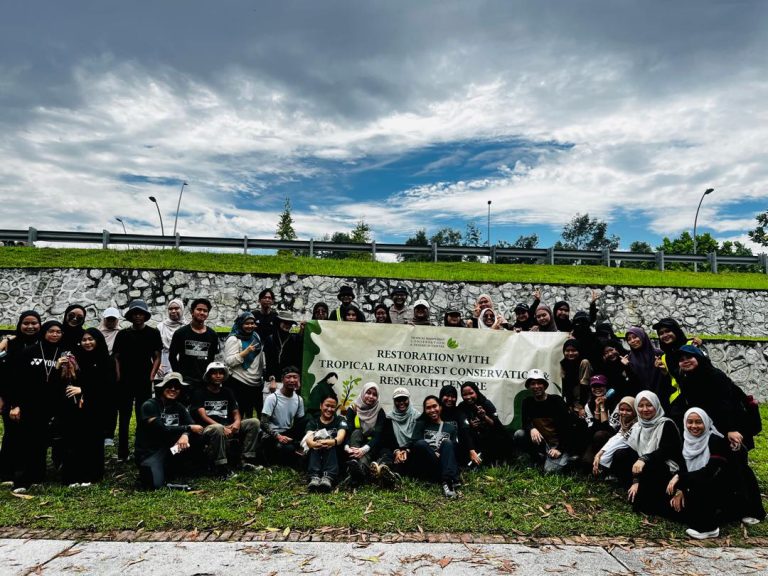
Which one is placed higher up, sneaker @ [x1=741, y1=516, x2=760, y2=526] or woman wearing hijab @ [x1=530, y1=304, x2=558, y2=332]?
woman wearing hijab @ [x1=530, y1=304, x2=558, y2=332]

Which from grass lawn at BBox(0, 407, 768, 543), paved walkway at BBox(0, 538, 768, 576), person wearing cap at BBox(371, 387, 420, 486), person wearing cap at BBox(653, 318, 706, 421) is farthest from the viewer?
person wearing cap at BBox(653, 318, 706, 421)

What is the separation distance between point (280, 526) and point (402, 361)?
3388mm

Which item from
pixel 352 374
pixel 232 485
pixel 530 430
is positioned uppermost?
pixel 352 374

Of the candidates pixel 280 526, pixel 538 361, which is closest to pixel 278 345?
pixel 280 526

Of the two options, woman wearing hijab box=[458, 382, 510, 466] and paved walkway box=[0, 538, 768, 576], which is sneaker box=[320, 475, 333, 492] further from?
woman wearing hijab box=[458, 382, 510, 466]

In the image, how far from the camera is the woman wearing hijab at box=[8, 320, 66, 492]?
606 centimetres

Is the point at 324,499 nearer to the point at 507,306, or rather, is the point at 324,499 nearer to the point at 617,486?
the point at 617,486

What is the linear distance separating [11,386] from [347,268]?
1242 cm

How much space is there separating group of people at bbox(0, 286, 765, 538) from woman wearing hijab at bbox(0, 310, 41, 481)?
0.06 feet

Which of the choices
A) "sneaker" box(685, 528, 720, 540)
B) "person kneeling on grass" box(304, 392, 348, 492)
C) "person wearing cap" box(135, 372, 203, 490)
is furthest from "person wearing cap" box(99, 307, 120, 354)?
"sneaker" box(685, 528, 720, 540)

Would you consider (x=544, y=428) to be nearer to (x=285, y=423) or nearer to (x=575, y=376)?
(x=575, y=376)

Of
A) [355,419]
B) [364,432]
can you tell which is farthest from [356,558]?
[355,419]

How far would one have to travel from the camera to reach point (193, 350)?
6961mm

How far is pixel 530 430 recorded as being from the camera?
6859mm
